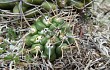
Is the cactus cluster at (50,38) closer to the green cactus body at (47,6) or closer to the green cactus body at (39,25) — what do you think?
the green cactus body at (39,25)

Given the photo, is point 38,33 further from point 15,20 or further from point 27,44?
point 15,20

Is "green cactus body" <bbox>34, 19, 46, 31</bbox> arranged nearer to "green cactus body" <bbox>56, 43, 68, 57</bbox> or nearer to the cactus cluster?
the cactus cluster

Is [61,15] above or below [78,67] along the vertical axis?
above

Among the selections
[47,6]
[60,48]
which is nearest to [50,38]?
[60,48]

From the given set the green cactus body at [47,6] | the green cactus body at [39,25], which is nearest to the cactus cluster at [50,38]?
the green cactus body at [39,25]

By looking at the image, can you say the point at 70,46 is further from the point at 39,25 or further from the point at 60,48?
the point at 39,25

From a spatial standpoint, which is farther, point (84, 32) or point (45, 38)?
point (84, 32)

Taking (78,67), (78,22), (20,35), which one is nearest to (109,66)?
(78,67)
